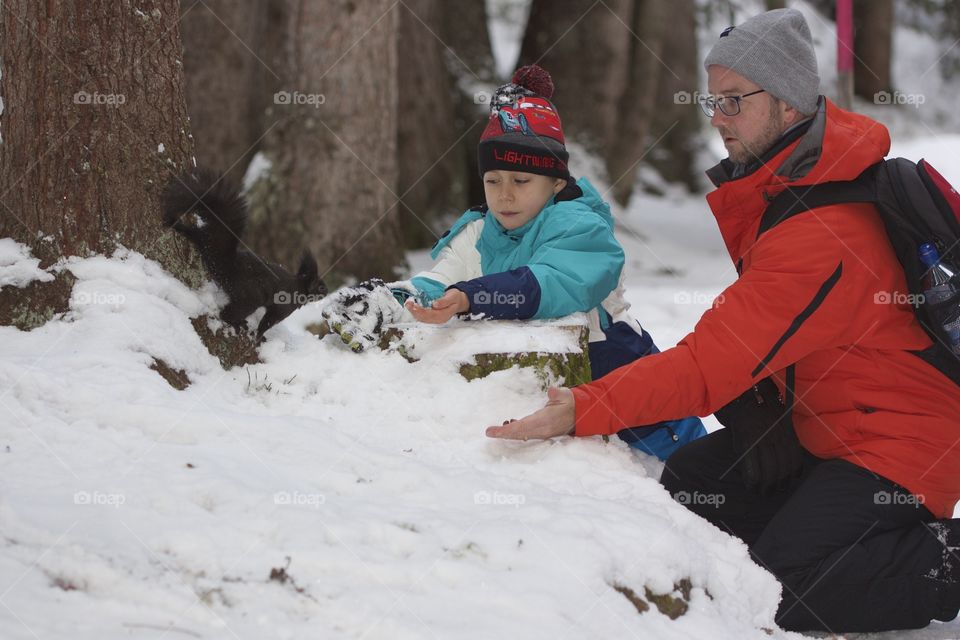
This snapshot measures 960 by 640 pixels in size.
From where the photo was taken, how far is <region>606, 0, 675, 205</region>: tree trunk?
1080 cm

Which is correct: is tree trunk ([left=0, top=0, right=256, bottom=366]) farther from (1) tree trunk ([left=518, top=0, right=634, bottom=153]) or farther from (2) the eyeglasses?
(1) tree trunk ([left=518, top=0, right=634, bottom=153])

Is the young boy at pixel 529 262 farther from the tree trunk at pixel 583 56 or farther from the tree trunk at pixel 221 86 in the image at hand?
the tree trunk at pixel 583 56

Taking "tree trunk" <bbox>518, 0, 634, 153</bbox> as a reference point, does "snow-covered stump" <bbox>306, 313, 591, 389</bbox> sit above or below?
below

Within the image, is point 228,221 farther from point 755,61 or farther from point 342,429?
point 755,61

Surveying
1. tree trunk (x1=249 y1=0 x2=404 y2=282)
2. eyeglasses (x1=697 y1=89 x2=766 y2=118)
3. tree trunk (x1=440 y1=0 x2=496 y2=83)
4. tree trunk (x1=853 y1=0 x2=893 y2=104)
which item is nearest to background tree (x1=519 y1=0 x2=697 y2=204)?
tree trunk (x1=440 y1=0 x2=496 y2=83)

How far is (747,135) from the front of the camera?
2.97 meters

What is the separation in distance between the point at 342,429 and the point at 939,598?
6.23ft

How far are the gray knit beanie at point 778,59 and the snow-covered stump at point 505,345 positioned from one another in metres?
1.01

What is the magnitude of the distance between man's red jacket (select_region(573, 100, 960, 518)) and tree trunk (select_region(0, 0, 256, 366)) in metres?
1.73

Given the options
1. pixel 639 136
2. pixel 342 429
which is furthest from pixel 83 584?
pixel 639 136

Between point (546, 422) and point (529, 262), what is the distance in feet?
2.59

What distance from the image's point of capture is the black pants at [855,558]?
2.81 m

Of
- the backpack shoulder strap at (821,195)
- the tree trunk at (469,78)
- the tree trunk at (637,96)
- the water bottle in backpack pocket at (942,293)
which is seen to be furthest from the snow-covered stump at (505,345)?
the tree trunk at (637,96)

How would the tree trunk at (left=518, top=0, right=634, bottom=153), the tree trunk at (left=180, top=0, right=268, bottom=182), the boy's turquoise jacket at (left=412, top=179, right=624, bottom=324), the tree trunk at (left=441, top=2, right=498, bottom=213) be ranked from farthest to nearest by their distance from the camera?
the tree trunk at (left=518, top=0, right=634, bottom=153) → the tree trunk at (left=441, top=2, right=498, bottom=213) → the tree trunk at (left=180, top=0, right=268, bottom=182) → the boy's turquoise jacket at (left=412, top=179, right=624, bottom=324)
